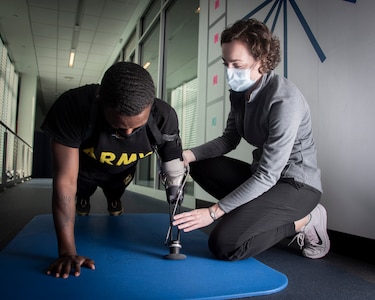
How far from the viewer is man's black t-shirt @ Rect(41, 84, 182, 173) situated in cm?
117

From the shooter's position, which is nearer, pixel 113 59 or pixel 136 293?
pixel 136 293

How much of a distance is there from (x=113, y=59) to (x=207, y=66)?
5484 mm

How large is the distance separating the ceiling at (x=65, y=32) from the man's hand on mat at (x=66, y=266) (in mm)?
5171

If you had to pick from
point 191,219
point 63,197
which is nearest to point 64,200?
point 63,197

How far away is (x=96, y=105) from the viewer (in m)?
1.19

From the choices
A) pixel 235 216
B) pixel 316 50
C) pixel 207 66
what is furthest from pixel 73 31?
pixel 235 216

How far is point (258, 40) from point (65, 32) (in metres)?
6.32

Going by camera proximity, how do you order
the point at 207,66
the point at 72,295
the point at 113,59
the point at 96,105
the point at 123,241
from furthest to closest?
the point at 113,59
the point at 207,66
the point at 123,241
the point at 96,105
the point at 72,295

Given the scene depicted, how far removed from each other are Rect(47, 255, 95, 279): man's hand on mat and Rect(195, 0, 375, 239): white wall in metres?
1.22

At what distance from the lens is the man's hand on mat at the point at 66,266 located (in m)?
1.06

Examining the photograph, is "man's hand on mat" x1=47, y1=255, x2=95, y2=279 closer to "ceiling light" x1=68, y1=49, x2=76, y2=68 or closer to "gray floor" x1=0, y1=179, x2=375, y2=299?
"gray floor" x1=0, y1=179, x2=375, y2=299

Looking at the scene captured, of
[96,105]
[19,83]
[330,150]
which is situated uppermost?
[19,83]

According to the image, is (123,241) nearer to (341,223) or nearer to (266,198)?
(266,198)

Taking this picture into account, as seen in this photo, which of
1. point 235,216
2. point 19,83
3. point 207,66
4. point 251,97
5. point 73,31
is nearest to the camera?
point 235,216
